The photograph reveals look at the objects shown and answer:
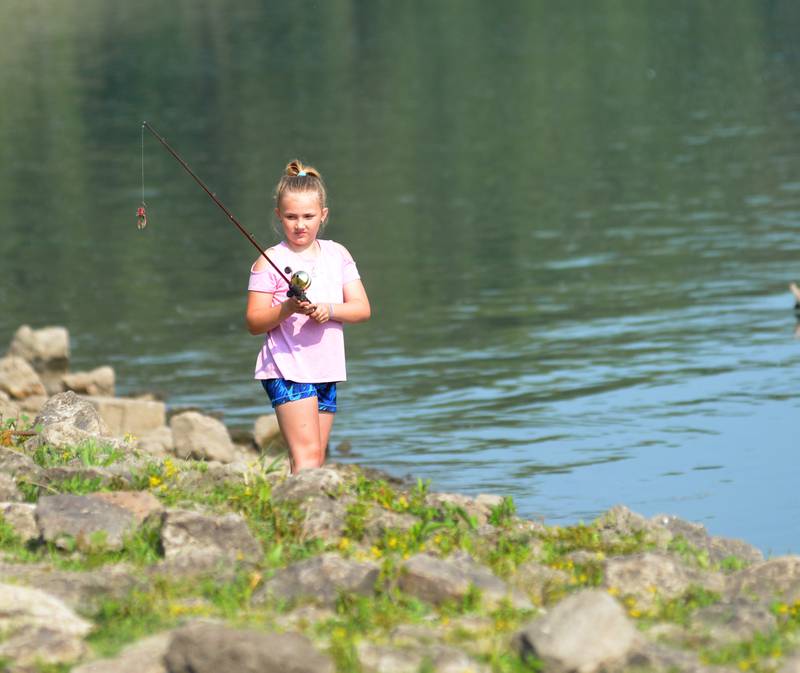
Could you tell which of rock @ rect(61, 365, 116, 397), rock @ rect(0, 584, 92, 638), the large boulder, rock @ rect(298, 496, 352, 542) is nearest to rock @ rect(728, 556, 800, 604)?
rock @ rect(298, 496, 352, 542)

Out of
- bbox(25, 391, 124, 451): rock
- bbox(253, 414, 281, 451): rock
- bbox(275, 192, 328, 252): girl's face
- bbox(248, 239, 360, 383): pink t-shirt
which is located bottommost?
bbox(253, 414, 281, 451): rock

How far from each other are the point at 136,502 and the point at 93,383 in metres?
8.06

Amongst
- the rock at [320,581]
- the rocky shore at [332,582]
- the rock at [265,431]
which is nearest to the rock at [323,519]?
the rocky shore at [332,582]

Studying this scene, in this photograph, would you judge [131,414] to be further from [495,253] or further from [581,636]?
[581,636]

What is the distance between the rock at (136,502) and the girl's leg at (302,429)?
1013mm

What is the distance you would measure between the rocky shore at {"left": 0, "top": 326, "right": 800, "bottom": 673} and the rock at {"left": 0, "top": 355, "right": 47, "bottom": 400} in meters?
6.49

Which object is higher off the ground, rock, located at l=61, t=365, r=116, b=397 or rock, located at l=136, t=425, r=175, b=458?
rock, located at l=61, t=365, r=116, b=397

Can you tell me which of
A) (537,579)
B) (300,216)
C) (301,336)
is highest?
(300,216)

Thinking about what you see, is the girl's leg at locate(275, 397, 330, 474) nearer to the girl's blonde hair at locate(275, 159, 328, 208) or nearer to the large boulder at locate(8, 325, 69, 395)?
the girl's blonde hair at locate(275, 159, 328, 208)

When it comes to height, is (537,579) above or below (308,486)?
below

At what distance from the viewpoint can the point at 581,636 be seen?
15.9ft

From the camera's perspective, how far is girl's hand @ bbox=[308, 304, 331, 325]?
690 cm

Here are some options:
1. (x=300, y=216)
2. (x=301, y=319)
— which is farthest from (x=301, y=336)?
(x=300, y=216)

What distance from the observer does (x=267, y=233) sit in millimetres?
22359
